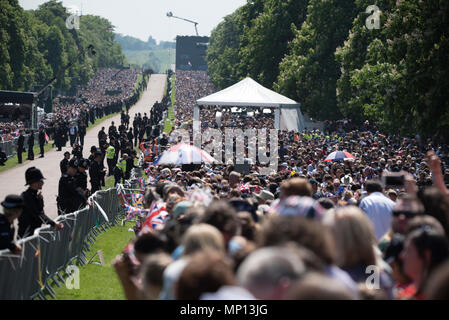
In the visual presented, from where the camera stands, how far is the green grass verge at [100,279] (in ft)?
34.7

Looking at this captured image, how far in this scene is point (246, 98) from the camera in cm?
3075

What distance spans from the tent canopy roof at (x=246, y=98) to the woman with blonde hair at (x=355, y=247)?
2505cm

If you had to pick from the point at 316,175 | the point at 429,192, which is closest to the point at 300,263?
the point at 429,192

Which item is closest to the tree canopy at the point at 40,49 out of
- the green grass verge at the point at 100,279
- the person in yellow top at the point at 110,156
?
the person in yellow top at the point at 110,156

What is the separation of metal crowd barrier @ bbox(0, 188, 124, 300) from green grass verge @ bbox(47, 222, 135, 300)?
0.62 ft

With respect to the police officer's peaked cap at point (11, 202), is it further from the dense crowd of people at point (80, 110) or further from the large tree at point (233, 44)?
the large tree at point (233, 44)

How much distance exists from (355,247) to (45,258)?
641cm

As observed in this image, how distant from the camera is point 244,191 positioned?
12.6 m

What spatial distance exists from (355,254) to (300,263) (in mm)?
1425

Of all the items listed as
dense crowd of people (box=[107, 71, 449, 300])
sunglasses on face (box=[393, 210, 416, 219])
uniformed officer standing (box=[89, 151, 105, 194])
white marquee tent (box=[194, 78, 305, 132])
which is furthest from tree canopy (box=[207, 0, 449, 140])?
sunglasses on face (box=[393, 210, 416, 219])

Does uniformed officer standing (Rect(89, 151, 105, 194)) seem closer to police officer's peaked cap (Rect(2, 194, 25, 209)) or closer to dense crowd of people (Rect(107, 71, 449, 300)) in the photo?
police officer's peaked cap (Rect(2, 194, 25, 209))

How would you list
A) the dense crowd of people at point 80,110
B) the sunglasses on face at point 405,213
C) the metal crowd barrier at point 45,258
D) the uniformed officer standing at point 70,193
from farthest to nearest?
the dense crowd of people at point 80,110
the uniformed officer standing at point 70,193
the metal crowd barrier at point 45,258
the sunglasses on face at point 405,213

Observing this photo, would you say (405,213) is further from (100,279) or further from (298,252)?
(100,279)
